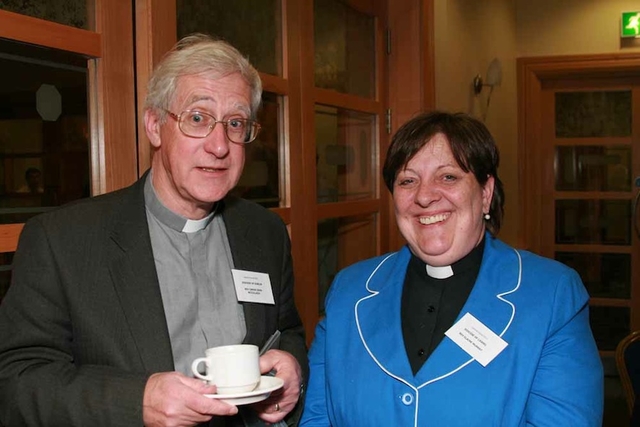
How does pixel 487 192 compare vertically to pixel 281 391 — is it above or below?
above

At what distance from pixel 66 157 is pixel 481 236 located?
1031 mm

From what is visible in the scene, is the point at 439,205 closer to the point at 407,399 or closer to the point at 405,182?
the point at 405,182

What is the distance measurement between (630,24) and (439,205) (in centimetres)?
468

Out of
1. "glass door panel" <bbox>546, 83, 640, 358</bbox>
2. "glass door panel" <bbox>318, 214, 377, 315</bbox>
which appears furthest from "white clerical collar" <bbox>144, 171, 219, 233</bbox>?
"glass door panel" <bbox>546, 83, 640, 358</bbox>

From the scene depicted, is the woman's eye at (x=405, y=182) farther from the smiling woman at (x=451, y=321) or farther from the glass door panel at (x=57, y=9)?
the glass door panel at (x=57, y=9)

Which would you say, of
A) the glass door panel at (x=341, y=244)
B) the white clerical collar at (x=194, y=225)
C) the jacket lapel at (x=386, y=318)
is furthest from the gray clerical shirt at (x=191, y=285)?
the glass door panel at (x=341, y=244)

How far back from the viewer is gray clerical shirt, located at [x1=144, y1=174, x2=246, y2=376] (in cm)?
150

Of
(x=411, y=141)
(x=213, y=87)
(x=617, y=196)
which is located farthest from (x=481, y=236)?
(x=617, y=196)

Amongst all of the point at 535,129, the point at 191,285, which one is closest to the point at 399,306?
the point at 191,285

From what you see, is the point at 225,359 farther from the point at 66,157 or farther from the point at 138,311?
the point at 66,157

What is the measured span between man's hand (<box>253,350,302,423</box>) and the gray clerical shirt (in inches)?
4.3

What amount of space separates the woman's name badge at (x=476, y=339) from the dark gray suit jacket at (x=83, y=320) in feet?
2.08

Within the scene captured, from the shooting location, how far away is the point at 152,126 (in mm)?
1554

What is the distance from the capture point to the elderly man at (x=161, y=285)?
1276 millimetres
